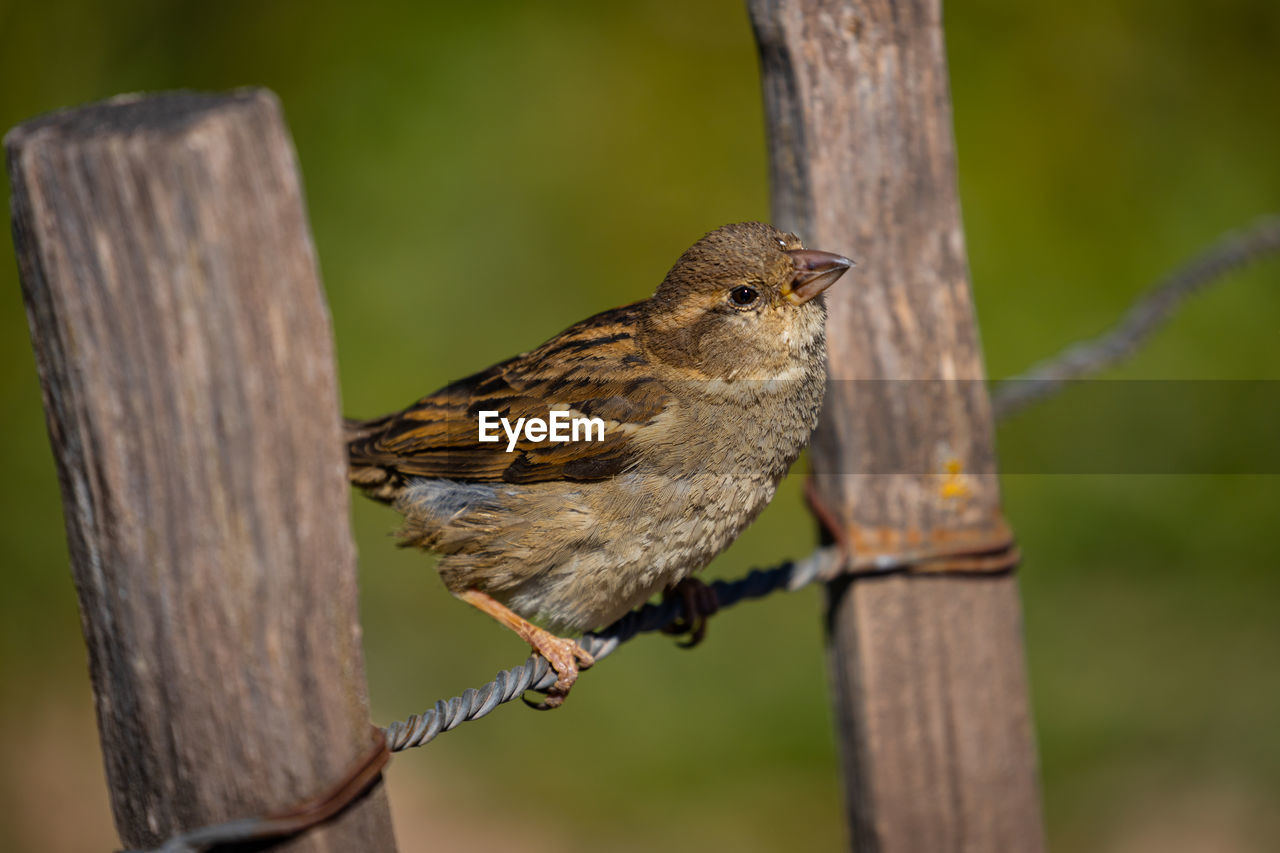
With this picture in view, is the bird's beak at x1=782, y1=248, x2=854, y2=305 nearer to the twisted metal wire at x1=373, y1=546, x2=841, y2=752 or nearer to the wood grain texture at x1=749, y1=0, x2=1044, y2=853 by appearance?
the wood grain texture at x1=749, y1=0, x2=1044, y2=853

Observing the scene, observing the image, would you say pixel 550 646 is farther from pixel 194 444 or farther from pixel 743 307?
pixel 194 444

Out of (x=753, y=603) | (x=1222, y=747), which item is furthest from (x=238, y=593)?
(x=1222, y=747)

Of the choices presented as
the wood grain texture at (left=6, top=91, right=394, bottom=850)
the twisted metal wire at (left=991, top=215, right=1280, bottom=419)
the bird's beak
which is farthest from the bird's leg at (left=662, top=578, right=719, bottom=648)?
the wood grain texture at (left=6, top=91, right=394, bottom=850)

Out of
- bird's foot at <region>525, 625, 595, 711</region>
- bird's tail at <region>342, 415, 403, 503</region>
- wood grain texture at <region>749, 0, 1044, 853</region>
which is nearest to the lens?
wood grain texture at <region>749, 0, 1044, 853</region>

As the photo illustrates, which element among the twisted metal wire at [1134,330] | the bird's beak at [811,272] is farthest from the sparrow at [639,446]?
the twisted metal wire at [1134,330]

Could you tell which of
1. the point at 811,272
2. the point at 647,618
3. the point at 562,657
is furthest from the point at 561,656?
the point at 811,272

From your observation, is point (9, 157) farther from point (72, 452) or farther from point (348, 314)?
point (348, 314)

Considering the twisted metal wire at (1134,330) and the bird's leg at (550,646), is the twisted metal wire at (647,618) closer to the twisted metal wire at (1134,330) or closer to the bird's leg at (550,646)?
the bird's leg at (550,646)
